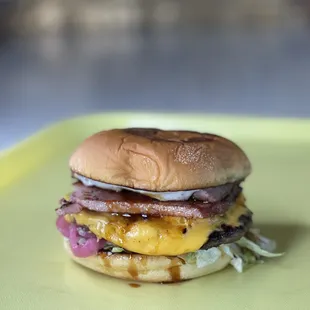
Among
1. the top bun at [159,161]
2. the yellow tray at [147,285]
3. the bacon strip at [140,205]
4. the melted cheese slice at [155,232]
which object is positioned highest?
the top bun at [159,161]

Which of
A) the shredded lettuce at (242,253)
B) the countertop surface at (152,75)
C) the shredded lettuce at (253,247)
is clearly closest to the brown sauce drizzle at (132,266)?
the shredded lettuce at (242,253)

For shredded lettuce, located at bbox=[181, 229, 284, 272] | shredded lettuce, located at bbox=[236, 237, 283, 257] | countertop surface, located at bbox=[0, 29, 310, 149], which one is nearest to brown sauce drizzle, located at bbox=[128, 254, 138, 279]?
shredded lettuce, located at bbox=[181, 229, 284, 272]

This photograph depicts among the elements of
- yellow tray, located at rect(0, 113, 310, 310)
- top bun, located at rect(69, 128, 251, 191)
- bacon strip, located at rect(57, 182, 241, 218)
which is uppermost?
top bun, located at rect(69, 128, 251, 191)

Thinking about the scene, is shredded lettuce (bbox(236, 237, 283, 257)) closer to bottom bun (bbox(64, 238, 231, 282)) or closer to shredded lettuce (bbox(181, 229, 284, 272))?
shredded lettuce (bbox(181, 229, 284, 272))

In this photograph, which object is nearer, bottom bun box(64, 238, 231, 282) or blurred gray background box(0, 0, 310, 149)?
bottom bun box(64, 238, 231, 282)

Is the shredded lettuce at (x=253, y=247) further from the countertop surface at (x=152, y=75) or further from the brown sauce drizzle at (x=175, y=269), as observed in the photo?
the countertop surface at (x=152, y=75)

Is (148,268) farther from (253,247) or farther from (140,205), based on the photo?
(253,247)

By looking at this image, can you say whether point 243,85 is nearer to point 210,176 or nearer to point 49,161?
point 49,161
